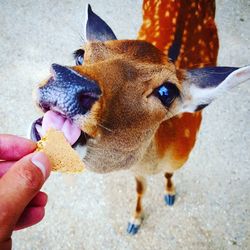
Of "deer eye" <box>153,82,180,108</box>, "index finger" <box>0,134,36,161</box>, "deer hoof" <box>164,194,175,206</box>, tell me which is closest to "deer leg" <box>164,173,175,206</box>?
"deer hoof" <box>164,194,175,206</box>

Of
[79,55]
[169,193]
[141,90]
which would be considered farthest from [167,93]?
[169,193]

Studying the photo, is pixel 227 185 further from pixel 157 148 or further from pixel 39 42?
pixel 39 42

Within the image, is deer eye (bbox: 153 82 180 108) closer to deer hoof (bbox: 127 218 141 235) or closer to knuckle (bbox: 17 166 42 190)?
knuckle (bbox: 17 166 42 190)

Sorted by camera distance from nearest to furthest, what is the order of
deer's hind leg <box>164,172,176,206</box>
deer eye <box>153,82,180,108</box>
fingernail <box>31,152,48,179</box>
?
fingernail <box>31,152,48,179</box> → deer eye <box>153,82,180,108</box> → deer's hind leg <box>164,172,176,206</box>

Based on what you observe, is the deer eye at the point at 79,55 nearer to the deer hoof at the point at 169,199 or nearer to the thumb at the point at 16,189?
the thumb at the point at 16,189

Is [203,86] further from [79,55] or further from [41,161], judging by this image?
[41,161]
